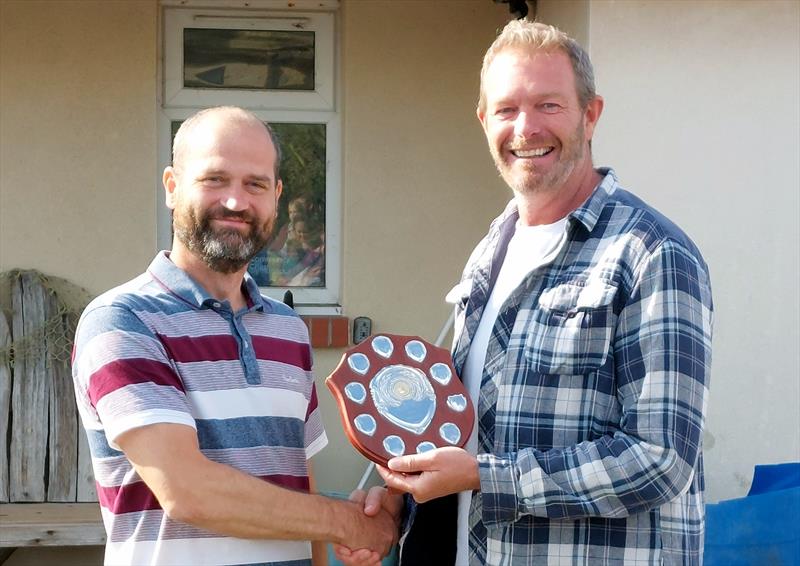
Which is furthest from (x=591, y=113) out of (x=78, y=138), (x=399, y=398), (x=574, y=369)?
(x=78, y=138)

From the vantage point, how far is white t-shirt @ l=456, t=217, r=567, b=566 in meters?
2.46

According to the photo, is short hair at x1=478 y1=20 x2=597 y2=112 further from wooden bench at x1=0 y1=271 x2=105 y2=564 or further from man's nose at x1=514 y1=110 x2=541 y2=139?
wooden bench at x1=0 y1=271 x2=105 y2=564

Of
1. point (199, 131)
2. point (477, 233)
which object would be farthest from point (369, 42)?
point (199, 131)

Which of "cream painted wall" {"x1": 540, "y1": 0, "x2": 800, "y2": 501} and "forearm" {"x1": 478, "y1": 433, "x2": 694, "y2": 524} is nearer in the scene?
"forearm" {"x1": 478, "y1": 433, "x2": 694, "y2": 524}

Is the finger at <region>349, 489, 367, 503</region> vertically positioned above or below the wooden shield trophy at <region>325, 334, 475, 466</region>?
below

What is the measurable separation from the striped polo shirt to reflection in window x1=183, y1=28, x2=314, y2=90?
2889 millimetres

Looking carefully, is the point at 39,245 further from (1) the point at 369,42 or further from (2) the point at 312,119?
(1) the point at 369,42

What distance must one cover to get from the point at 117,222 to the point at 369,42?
1.48m

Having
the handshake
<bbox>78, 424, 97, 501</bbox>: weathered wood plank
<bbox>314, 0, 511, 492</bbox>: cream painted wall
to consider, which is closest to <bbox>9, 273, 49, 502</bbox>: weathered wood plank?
<bbox>78, 424, 97, 501</bbox>: weathered wood plank

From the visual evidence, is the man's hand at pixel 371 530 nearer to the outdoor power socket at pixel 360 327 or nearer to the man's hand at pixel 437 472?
the man's hand at pixel 437 472

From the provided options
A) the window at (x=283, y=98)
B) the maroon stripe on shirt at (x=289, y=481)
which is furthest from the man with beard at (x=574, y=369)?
the window at (x=283, y=98)

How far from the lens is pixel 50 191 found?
504 centimetres

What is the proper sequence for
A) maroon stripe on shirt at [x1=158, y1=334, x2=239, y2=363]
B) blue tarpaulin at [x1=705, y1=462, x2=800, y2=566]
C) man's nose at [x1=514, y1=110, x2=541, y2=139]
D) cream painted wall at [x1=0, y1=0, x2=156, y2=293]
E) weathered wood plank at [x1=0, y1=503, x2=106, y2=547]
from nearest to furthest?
maroon stripe on shirt at [x1=158, y1=334, x2=239, y2=363] < man's nose at [x1=514, y1=110, x2=541, y2=139] < blue tarpaulin at [x1=705, y1=462, x2=800, y2=566] < weathered wood plank at [x1=0, y1=503, x2=106, y2=547] < cream painted wall at [x1=0, y1=0, x2=156, y2=293]

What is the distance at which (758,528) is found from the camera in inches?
135
